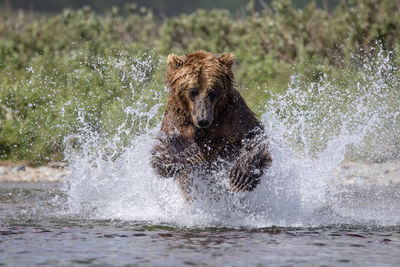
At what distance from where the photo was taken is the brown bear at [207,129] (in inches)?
233

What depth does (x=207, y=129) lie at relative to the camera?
6.10 meters

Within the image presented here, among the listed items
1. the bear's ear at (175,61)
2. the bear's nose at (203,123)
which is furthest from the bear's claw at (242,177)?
the bear's ear at (175,61)

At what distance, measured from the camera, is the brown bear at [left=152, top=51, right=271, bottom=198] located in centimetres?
592

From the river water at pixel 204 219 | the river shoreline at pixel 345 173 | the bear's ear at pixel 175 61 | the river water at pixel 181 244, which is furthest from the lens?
the river shoreline at pixel 345 173

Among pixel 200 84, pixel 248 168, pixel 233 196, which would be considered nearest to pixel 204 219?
pixel 233 196

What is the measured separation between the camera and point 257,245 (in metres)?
4.79

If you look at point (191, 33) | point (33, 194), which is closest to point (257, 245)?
point (33, 194)

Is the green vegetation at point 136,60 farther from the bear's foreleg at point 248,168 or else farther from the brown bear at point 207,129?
the bear's foreleg at point 248,168

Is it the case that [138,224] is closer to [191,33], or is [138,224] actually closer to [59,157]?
[59,157]

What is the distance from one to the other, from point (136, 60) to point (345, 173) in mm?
3933

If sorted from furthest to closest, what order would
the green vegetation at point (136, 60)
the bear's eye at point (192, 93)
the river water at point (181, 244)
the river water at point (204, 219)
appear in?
the green vegetation at point (136, 60), the bear's eye at point (192, 93), the river water at point (204, 219), the river water at point (181, 244)

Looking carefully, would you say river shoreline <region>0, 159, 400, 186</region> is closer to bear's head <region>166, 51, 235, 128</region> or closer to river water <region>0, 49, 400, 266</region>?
river water <region>0, 49, 400, 266</region>

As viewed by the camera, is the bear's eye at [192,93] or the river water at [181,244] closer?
the river water at [181,244]

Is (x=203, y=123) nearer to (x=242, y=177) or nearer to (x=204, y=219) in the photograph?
(x=242, y=177)
